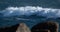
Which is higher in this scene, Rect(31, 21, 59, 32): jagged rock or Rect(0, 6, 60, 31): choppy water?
Rect(0, 6, 60, 31): choppy water

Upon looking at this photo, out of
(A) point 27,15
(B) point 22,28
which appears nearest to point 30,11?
(A) point 27,15

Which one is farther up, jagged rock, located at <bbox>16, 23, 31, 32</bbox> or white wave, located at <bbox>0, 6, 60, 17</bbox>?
white wave, located at <bbox>0, 6, 60, 17</bbox>

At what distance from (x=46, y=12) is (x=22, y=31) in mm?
254

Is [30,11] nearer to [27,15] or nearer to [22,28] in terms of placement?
[27,15]

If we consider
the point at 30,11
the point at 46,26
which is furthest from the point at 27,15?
the point at 46,26

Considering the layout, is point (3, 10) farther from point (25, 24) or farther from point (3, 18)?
point (25, 24)

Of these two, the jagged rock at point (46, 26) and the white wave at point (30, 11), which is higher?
the white wave at point (30, 11)

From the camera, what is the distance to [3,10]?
1177 mm

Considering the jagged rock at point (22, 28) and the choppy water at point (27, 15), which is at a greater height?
the choppy water at point (27, 15)

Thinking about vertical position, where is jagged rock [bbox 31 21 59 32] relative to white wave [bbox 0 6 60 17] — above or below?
below

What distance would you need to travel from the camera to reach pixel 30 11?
119 centimetres

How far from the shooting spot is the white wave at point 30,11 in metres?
1.17

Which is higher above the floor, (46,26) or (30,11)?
(30,11)

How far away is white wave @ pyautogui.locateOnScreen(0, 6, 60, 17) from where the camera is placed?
1.17 m
